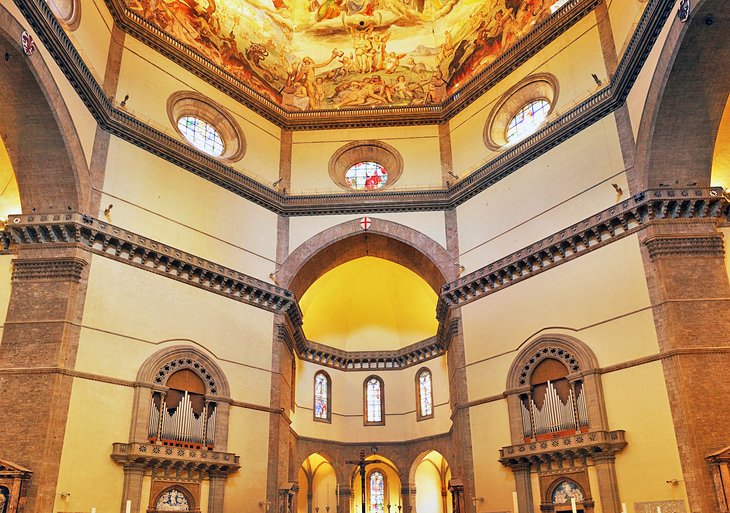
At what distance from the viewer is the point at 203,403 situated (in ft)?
73.5

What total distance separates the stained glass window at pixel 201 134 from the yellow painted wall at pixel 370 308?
429 inches

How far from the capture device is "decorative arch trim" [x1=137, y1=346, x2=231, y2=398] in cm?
2084

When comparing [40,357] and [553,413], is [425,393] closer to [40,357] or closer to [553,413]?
Answer: [553,413]

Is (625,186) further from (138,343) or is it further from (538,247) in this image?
(138,343)

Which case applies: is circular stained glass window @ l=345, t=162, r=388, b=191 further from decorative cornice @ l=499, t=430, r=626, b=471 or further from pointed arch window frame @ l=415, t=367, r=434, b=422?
decorative cornice @ l=499, t=430, r=626, b=471

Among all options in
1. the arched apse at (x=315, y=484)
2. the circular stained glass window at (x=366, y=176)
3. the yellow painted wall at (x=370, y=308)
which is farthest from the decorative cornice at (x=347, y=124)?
the arched apse at (x=315, y=484)

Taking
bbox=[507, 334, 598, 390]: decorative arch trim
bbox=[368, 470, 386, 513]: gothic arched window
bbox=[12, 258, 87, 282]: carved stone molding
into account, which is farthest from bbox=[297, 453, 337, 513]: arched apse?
bbox=[12, 258, 87, 282]: carved stone molding

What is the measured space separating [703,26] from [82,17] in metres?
18.8

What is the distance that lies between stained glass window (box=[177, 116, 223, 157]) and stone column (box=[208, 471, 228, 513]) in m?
12.8

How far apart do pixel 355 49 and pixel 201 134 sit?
933 cm

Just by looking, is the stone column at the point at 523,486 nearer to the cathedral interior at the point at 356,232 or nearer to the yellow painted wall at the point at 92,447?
the cathedral interior at the point at 356,232

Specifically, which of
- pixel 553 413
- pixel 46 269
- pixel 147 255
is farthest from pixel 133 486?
pixel 553 413

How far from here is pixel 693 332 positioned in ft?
58.6

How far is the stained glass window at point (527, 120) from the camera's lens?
25.4 m
